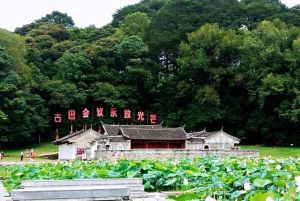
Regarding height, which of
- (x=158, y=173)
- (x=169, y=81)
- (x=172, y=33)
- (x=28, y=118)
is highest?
(x=172, y=33)

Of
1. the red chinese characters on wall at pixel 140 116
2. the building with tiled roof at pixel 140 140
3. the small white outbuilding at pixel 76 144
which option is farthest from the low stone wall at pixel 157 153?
the red chinese characters on wall at pixel 140 116

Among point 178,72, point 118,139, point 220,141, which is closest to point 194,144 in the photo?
point 220,141

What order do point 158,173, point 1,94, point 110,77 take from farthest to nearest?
point 110,77 → point 1,94 → point 158,173

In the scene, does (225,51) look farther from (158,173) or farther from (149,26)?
(158,173)

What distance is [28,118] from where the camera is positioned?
41844 mm

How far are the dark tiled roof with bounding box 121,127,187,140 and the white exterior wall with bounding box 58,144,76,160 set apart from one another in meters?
4.06

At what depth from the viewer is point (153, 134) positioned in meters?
36.4

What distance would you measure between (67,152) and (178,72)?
15.3 m

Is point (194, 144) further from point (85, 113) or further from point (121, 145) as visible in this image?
point (85, 113)

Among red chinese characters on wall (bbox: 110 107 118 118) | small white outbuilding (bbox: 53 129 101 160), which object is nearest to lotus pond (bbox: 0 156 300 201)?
small white outbuilding (bbox: 53 129 101 160)

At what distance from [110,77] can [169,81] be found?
606 cm

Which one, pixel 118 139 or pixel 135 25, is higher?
pixel 135 25

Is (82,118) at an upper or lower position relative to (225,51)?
lower

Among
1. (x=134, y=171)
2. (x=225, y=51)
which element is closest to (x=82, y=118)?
(x=225, y=51)
